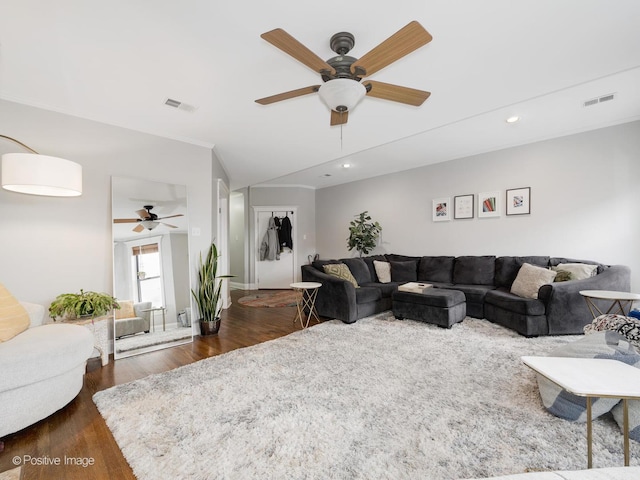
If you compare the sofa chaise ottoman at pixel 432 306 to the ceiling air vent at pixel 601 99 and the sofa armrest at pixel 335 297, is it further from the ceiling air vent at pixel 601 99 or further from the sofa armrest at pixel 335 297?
the ceiling air vent at pixel 601 99

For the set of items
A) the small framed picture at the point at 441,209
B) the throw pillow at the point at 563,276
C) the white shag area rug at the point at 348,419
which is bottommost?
the white shag area rug at the point at 348,419

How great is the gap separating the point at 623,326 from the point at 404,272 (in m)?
2.97

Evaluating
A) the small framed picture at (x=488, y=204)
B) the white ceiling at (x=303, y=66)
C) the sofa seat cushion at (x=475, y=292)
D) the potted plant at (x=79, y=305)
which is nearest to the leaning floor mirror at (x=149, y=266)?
the potted plant at (x=79, y=305)

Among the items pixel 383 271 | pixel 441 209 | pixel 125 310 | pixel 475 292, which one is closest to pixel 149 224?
pixel 125 310

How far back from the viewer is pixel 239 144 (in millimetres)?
3820

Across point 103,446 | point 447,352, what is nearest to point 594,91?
point 447,352

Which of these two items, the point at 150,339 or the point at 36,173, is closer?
the point at 36,173

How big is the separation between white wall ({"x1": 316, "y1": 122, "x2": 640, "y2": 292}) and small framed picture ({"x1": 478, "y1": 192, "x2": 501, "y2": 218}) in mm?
85

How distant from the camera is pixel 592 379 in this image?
1111mm

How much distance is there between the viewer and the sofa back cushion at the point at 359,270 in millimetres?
4625

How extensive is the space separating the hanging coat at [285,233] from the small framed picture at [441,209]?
11.1ft

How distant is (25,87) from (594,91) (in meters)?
5.24

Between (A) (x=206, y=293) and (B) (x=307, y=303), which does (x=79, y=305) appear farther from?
(B) (x=307, y=303)

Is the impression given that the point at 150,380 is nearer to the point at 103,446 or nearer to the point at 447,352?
the point at 103,446
